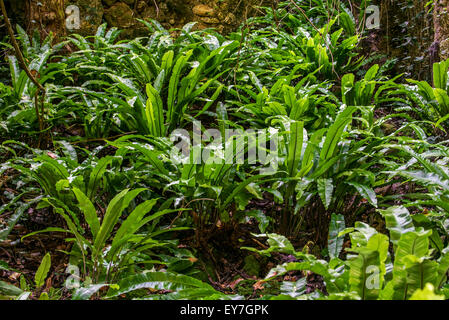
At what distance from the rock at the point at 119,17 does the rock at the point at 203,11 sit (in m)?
0.83

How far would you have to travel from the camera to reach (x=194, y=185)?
197 centimetres

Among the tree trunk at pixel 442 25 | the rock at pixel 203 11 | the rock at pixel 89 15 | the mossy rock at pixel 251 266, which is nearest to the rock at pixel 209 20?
the rock at pixel 203 11

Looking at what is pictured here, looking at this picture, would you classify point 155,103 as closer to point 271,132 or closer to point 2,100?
point 271,132

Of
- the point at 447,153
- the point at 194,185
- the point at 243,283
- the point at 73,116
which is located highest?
the point at 73,116

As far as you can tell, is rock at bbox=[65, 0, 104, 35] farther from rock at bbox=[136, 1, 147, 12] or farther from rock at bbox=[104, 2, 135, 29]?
rock at bbox=[136, 1, 147, 12]

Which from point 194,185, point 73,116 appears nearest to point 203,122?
point 73,116

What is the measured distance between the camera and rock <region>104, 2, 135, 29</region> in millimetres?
4320

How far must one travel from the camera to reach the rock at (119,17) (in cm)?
432

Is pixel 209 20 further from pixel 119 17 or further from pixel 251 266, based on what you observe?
pixel 251 266

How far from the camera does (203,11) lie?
4.69 m

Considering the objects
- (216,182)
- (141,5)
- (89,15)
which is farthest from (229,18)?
(216,182)

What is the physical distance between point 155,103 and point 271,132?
2.95ft

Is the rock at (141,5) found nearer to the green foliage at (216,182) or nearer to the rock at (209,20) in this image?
the rock at (209,20)

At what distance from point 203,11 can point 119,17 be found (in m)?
1.05
